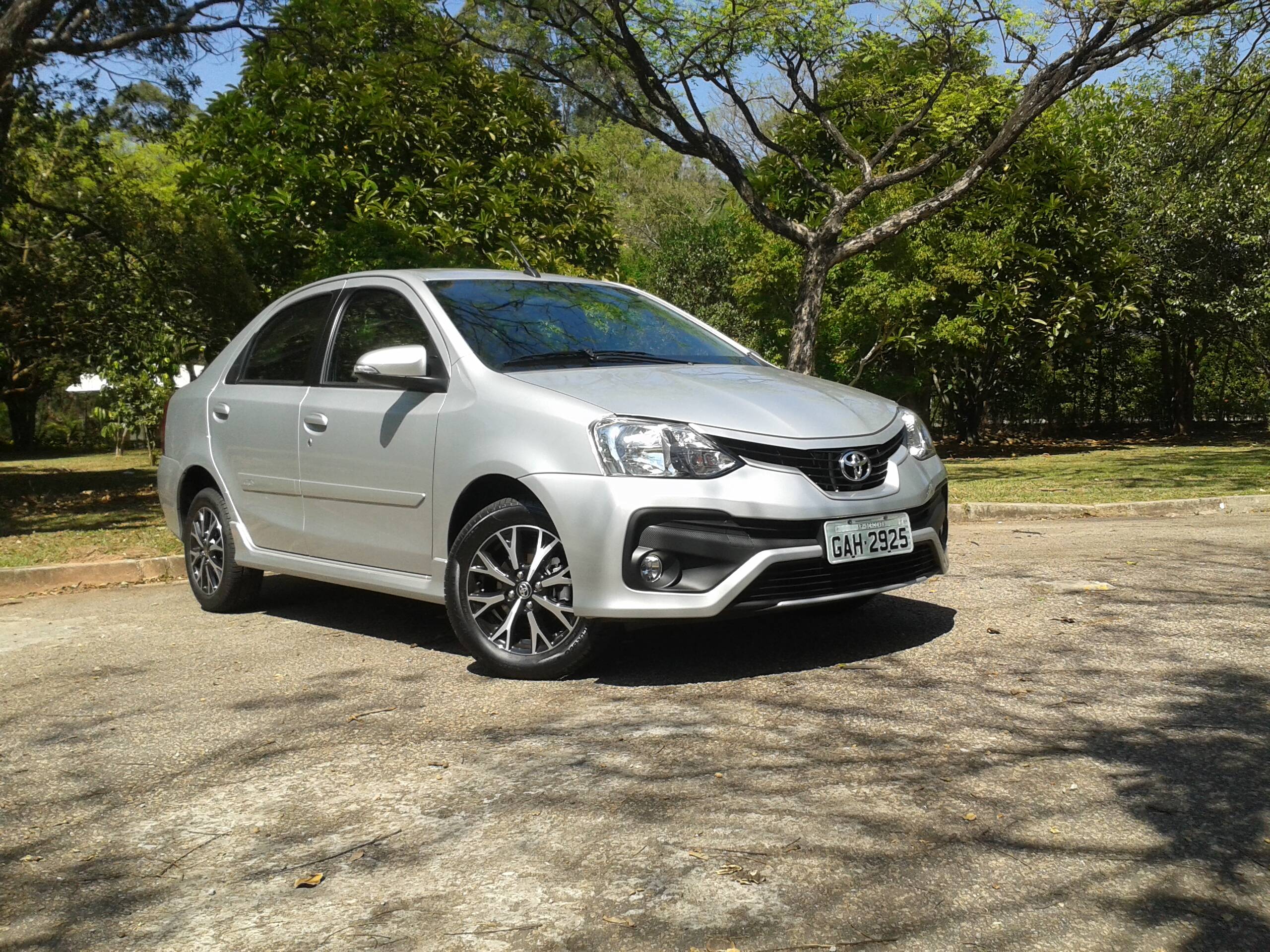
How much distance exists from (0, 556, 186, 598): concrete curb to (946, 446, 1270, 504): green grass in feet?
20.9

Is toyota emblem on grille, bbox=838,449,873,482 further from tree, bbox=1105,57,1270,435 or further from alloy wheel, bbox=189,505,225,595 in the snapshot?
tree, bbox=1105,57,1270,435

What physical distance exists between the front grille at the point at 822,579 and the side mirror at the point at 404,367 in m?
1.72

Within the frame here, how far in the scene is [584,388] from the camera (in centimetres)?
537

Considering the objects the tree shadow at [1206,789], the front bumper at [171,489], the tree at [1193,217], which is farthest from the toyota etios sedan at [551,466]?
the tree at [1193,217]

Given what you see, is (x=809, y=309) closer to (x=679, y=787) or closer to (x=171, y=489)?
(x=171, y=489)

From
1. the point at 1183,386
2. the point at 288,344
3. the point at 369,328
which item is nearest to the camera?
the point at 369,328

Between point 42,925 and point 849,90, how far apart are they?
18774 mm

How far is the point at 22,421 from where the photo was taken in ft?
112

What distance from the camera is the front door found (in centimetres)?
584

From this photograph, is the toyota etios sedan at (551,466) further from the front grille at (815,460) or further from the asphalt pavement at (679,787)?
the asphalt pavement at (679,787)

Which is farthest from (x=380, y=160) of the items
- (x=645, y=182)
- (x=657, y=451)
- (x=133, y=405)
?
(x=645, y=182)

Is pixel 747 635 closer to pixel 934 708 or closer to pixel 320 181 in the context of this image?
pixel 934 708

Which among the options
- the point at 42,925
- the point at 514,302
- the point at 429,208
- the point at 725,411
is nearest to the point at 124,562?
the point at 514,302

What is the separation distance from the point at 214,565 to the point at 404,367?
2.39 metres
